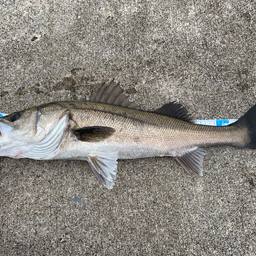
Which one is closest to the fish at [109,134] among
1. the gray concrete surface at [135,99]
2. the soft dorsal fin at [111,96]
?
the soft dorsal fin at [111,96]

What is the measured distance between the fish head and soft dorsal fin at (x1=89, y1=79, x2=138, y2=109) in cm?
38

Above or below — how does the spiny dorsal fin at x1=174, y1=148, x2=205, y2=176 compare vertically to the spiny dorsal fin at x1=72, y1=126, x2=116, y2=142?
below

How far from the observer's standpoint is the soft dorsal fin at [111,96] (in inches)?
87.4

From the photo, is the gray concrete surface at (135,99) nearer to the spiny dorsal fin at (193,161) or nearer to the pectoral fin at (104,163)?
the spiny dorsal fin at (193,161)

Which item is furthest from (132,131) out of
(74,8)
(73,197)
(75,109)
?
(74,8)

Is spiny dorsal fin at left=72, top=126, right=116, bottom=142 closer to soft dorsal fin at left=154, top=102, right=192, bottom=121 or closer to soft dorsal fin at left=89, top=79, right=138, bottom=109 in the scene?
soft dorsal fin at left=89, top=79, right=138, bottom=109

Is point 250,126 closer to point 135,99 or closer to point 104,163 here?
point 135,99

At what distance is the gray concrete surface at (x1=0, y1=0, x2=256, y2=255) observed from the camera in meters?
2.22

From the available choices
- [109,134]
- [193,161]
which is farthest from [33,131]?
[193,161]

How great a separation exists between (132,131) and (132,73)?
853 millimetres

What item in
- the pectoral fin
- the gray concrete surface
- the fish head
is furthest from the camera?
the gray concrete surface

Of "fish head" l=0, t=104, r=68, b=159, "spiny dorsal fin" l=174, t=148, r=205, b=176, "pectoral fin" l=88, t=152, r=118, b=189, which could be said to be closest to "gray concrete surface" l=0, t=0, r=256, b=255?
"spiny dorsal fin" l=174, t=148, r=205, b=176

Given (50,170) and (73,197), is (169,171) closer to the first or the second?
(73,197)

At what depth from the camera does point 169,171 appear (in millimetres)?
2365
